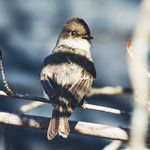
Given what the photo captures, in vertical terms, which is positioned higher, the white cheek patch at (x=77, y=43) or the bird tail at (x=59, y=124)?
the white cheek patch at (x=77, y=43)

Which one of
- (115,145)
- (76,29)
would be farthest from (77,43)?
(115,145)

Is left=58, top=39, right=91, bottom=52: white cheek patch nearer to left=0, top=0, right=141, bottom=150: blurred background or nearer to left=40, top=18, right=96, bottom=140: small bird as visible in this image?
left=40, top=18, right=96, bottom=140: small bird

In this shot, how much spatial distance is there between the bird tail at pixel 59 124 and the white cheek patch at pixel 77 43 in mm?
1062

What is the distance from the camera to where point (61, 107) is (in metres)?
3.89

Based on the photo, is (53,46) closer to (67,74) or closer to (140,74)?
(67,74)

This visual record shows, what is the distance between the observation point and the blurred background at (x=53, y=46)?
5148 millimetres

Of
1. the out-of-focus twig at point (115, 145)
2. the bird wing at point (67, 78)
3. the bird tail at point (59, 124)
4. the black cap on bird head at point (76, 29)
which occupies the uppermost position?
the black cap on bird head at point (76, 29)

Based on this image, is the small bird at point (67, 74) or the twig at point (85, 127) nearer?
the twig at point (85, 127)

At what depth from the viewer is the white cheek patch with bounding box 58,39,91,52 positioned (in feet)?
15.9

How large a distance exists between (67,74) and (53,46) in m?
1.28

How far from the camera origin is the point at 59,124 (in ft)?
11.8

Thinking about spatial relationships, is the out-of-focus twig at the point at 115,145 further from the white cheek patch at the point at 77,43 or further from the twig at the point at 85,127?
the white cheek patch at the point at 77,43

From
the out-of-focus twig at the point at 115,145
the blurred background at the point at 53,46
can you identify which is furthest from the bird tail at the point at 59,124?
the blurred background at the point at 53,46

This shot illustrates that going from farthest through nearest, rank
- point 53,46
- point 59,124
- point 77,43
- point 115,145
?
point 53,46 < point 77,43 < point 59,124 < point 115,145
